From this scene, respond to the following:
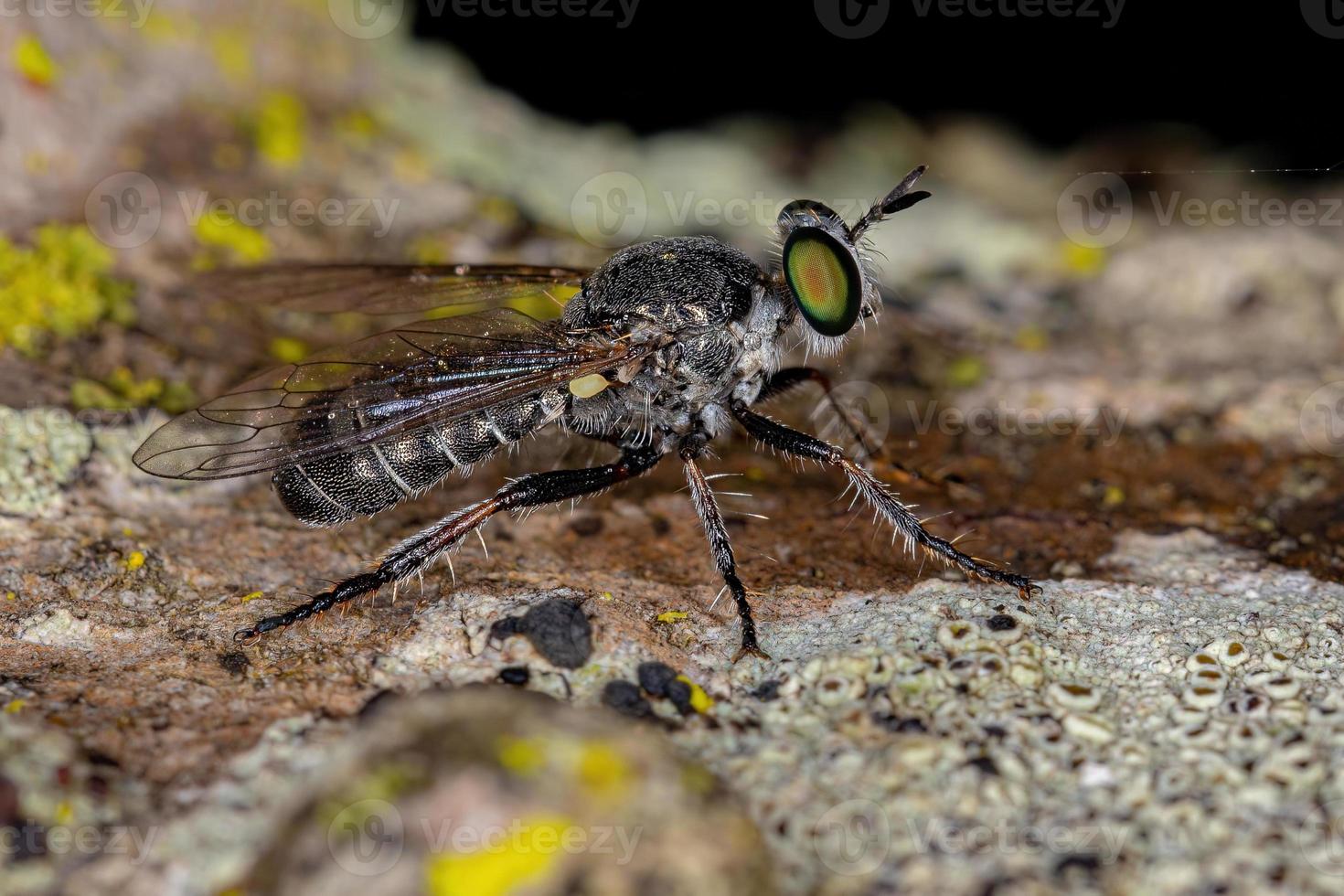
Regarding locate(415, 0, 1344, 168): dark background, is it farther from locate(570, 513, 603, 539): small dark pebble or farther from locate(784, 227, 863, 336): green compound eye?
locate(570, 513, 603, 539): small dark pebble

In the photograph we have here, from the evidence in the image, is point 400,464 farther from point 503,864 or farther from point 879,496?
point 503,864

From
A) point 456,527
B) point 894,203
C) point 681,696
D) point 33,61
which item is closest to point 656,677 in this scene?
point 681,696

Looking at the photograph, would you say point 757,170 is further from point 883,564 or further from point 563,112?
point 883,564

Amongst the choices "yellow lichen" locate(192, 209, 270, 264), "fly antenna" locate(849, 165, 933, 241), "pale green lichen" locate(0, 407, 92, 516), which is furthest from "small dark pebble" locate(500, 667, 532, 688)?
"yellow lichen" locate(192, 209, 270, 264)

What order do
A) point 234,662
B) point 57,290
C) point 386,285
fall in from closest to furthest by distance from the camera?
point 234,662 < point 57,290 < point 386,285

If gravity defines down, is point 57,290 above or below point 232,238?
below

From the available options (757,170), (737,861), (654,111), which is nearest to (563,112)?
(654,111)
